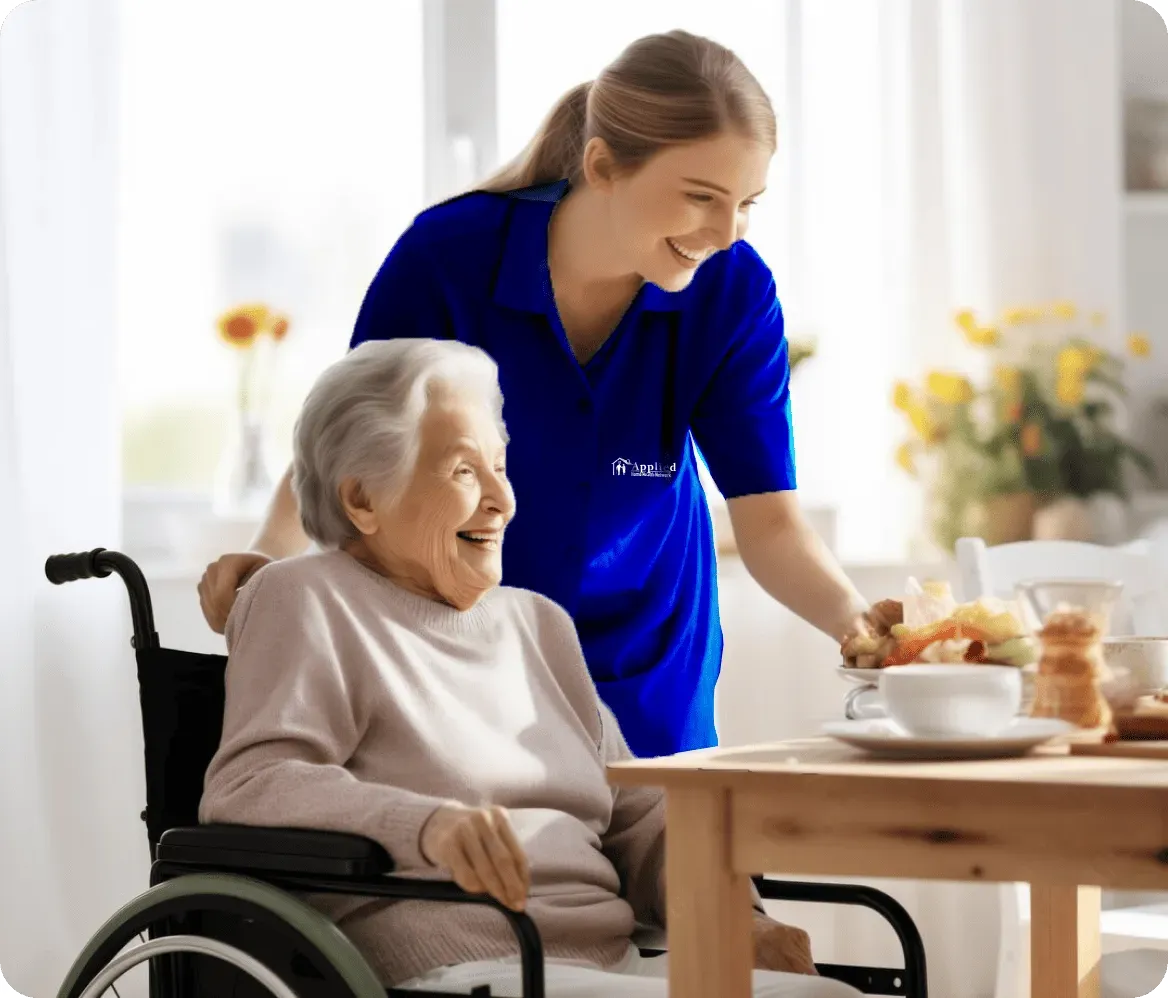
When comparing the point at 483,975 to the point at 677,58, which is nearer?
the point at 483,975

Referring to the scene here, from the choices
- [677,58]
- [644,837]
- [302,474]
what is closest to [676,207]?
[677,58]

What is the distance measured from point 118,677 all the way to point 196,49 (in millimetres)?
1343

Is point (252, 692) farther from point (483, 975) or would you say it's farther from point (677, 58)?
point (677, 58)

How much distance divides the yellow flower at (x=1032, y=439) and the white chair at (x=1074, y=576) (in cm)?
25

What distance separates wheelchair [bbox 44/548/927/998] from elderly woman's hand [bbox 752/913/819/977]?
5 centimetres

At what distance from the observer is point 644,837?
1.84 meters

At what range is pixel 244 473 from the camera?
11.5 ft

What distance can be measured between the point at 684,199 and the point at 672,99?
0.11 metres

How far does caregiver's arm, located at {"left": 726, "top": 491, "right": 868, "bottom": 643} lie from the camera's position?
7.01 ft

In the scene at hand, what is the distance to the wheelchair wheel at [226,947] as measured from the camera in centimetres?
146

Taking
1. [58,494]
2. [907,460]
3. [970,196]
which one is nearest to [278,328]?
[58,494]

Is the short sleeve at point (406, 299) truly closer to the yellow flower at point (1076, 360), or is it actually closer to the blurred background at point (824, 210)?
the blurred background at point (824, 210)

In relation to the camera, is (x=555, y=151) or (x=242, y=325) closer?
(x=555, y=151)

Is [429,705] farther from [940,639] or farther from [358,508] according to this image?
[940,639]
